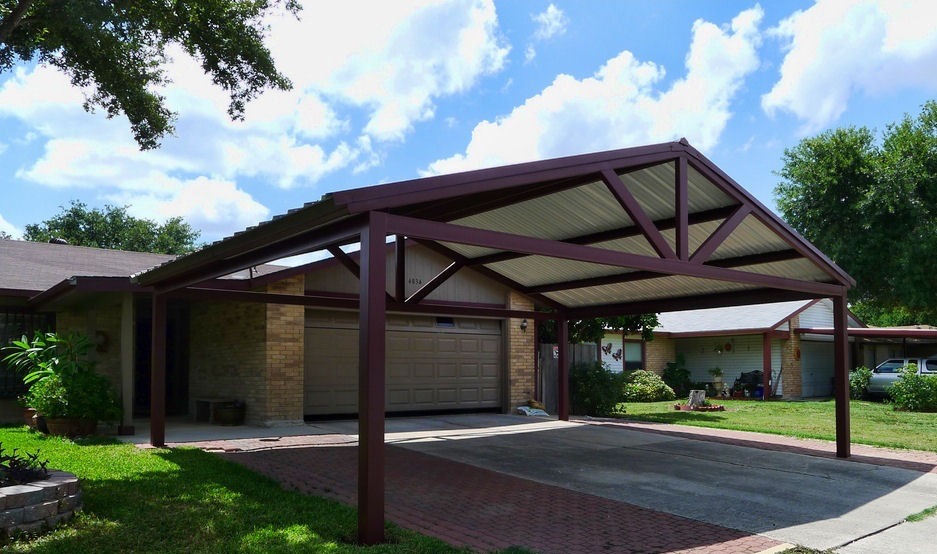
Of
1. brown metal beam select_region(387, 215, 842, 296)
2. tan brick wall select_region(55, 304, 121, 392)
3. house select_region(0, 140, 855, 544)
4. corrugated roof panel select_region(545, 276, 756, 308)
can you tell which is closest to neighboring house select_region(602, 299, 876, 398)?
house select_region(0, 140, 855, 544)

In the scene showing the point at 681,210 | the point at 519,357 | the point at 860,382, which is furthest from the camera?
the point at 860,382

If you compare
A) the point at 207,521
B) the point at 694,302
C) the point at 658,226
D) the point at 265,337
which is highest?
the point at 658,226

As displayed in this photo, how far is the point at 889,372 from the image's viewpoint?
81.3 ft

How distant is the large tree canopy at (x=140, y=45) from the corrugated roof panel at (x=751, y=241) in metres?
8.57

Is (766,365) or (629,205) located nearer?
(629,205)

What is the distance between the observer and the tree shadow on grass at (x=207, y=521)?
5652 mm

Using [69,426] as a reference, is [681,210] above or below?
above

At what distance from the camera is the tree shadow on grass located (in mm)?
Answer: 5652

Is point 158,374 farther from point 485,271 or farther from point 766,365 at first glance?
point 766,365

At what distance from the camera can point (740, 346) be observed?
91.6 ft

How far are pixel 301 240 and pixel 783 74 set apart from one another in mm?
13308

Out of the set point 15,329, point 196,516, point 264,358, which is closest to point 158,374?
point 264,358

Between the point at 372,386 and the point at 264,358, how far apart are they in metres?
8.15

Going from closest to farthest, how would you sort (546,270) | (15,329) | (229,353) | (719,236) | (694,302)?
(719,236) → (694,302) → (546,270) → (15,329) → (229,353)
